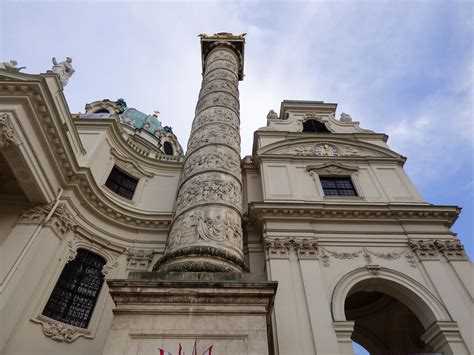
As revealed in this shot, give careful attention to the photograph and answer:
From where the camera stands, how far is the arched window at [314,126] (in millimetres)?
17984

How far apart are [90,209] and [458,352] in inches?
491

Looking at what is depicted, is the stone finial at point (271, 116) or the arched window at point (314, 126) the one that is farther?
the stone finial at point (271, 116)

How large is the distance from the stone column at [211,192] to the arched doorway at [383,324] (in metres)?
8.80

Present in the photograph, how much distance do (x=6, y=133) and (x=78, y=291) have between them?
5.51m

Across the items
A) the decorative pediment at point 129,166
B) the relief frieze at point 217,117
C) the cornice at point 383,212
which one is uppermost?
the decorative pediment at point 129,166

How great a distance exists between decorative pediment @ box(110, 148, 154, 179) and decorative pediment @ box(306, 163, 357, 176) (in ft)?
25.7

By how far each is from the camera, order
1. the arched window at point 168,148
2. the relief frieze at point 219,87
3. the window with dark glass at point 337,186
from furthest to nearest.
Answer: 1. the arched window at point 168,148
2. the window with dark glass at point 337,186
3. the relief frieze at point 219,87

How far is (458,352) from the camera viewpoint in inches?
338

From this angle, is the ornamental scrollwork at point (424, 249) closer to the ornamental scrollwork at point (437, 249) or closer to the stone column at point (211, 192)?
the ornamental scrollwork at point (437, 249)

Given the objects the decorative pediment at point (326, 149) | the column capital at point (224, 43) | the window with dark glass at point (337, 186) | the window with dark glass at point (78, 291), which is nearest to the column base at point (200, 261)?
the window with dark glass at point (78, 291)

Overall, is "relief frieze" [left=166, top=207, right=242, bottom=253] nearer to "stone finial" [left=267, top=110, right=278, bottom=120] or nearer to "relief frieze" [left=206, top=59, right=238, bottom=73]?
"relief frieze" [left=206, top=59, right=238, bottom=73]

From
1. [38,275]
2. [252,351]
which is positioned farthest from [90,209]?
[252,351]

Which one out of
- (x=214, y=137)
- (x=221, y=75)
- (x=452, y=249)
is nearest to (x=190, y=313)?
(x=214, y=137)

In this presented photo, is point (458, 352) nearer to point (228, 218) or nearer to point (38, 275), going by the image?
point (228, 218)
